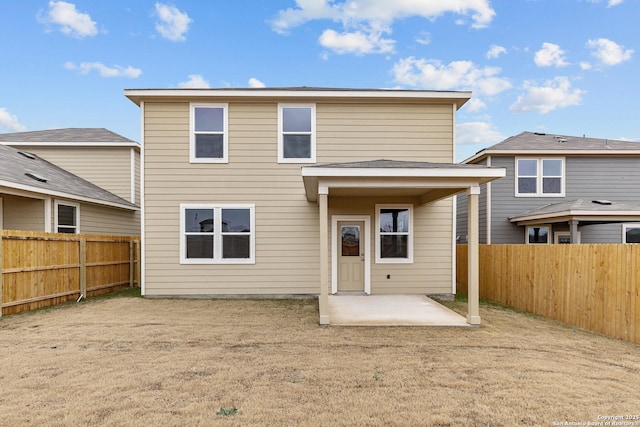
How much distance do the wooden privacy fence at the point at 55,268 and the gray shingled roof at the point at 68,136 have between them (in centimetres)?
539

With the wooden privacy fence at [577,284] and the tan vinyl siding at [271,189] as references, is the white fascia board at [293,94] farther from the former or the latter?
the wooden privacy fence at [577,284]

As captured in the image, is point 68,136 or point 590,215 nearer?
Result: point 590,215

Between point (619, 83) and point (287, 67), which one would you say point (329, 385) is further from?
point (619, 83)

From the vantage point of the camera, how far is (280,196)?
9.48 metres

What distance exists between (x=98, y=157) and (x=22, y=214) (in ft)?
16.5

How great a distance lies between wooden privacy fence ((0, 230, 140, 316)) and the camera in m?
7.43

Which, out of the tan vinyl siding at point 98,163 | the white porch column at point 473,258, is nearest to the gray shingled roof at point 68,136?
the tan vinyl siding at point 98,163

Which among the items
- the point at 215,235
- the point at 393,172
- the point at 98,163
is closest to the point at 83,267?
the point at 215,235

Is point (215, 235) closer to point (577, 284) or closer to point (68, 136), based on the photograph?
point (577, 284)

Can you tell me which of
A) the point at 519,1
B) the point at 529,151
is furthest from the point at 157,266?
the point at 519,1

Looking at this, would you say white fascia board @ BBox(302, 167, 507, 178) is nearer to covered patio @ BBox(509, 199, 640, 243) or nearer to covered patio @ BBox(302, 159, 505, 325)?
covered patio @ BBox(302, 159, 505, 325)

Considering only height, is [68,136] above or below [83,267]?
above

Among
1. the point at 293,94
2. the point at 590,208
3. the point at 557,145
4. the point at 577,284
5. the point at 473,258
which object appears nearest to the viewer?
the point at 473,258

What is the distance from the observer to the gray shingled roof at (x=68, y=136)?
47.1ft
